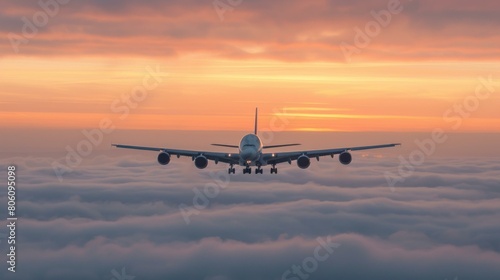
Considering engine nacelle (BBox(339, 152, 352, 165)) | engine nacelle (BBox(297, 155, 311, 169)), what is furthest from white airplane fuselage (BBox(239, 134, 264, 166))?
engine nacelle (BBox(339, 152, 352, 165))

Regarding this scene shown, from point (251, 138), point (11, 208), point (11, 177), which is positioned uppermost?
point (251, 138)

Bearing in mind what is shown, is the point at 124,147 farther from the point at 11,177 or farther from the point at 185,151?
the point at 11,177

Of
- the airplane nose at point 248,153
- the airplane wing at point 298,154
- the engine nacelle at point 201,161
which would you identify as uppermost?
the airplane wing at point 298,154

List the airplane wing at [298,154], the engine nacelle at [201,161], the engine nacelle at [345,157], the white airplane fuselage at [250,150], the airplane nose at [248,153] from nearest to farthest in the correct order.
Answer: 1. the airplane nose at [248,153]
2. the white airplane fuselage at [250,150]
3. the engine nacelle at [345,157]
4. the engine nacelle at [201,161]
5. the airplane wing at [298,154]

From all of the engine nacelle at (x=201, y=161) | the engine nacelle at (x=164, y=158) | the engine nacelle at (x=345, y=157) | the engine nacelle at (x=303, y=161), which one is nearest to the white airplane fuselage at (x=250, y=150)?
the engine nacelle at (x=201, y=161)

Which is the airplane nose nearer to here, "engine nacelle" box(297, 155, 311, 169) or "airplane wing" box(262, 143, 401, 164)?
"airplane wing" box(262, 143, 401, 164)

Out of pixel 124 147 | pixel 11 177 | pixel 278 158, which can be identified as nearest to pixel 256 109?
pixel 278 158

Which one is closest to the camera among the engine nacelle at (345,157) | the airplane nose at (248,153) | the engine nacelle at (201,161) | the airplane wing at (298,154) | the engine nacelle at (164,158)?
the airplane nose at (248,153)

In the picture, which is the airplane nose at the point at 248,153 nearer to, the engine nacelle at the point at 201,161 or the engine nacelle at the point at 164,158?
the engine nacelle at the point at 201,161

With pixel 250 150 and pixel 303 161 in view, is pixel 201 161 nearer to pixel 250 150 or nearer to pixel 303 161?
pixel 250 150
